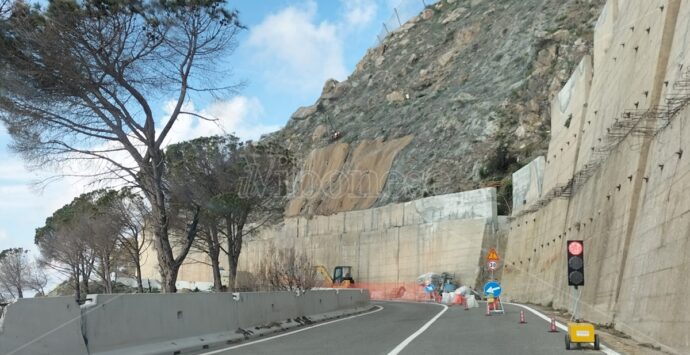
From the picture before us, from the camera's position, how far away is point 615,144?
21.7 m

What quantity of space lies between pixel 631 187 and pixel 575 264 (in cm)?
707

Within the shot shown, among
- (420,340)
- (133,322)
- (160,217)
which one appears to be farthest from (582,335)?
(160,217)

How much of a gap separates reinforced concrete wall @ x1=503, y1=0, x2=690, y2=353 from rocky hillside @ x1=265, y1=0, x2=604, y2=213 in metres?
19.8

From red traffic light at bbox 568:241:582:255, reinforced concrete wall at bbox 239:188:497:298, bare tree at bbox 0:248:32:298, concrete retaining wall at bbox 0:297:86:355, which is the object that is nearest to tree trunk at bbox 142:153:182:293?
concrete retaining wall at bbox 0:297:86:355

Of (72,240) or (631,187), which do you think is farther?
(72,240)

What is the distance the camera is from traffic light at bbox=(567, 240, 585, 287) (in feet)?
40.2

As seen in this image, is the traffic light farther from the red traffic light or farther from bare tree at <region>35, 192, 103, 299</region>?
bare tree at <region>35, 192, 103, 299</region>

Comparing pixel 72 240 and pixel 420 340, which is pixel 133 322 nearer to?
pixel 420 340

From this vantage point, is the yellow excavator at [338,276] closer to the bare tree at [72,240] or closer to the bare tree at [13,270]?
the bare tree at [72,240]

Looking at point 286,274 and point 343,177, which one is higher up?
point 343,177

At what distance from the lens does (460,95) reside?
6681cm

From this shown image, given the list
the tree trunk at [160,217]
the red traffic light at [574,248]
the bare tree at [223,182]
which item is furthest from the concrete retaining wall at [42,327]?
the bare tree at [223,182]

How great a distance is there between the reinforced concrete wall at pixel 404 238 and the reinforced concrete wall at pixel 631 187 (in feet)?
40.8

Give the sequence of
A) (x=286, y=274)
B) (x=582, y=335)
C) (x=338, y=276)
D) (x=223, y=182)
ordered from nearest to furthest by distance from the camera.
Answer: (x=582, y=335) → (x=286, y=274) → (x=223, y=182) → (x=338, y=276)
